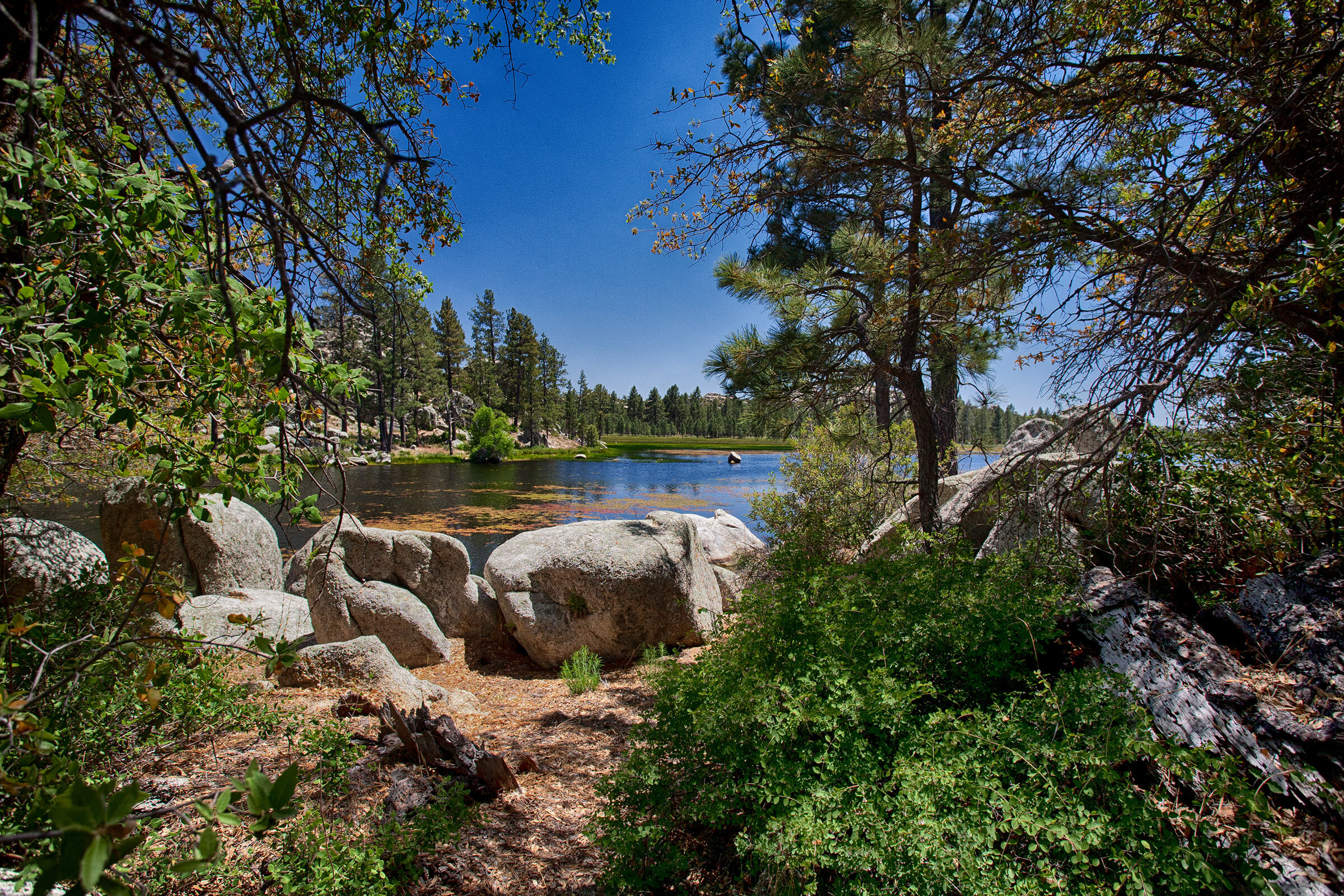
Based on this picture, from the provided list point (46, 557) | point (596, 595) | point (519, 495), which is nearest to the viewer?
point (46, 557)

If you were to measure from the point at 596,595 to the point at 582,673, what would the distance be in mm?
1031

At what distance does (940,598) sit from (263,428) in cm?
306

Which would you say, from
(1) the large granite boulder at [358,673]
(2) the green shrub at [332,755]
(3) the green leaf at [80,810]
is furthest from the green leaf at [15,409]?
(1) the large granite boulder at [358,673]

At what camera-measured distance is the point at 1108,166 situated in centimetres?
392

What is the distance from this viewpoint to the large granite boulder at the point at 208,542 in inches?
265

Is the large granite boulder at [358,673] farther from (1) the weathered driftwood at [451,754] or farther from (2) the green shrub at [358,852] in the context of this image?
A: (2) the green shrub at [358,852]

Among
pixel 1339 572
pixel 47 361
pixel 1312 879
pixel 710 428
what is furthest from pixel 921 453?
pixel 710 428

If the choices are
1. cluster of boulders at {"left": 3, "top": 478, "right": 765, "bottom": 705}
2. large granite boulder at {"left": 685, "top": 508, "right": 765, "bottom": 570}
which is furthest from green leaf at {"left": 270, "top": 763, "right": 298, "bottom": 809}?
large granite boulder at {"left": 685, "top": 508, "right": 765, "bottom": 570}

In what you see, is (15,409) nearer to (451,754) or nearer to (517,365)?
(451,754)

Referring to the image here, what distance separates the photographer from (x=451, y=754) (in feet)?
11.1

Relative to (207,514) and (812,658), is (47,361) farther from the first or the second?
(812,658)

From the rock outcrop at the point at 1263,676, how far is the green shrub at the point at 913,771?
19 cm

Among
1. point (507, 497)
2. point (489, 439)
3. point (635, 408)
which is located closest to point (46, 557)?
point (507, 497)

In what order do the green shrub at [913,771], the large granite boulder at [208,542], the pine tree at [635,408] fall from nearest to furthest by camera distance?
1. the green shrub at [913,771]
2. the large granite boulder at [208,542]
3. the pine tree at [635,408]
